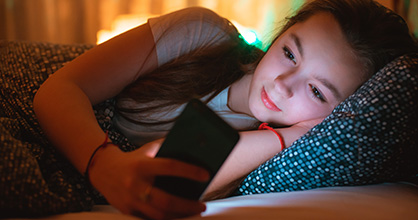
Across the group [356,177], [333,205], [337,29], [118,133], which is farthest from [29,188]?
[337,29]

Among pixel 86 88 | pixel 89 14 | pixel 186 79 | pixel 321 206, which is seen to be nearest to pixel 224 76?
pixel 186 79

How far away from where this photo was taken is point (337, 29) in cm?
88

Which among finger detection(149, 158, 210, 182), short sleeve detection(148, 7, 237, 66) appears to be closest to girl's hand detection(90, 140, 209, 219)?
finger detection(149, 158, 210, 182)

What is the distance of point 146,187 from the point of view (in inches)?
20.1

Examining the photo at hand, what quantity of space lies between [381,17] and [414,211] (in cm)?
48

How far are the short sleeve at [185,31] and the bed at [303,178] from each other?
255mm

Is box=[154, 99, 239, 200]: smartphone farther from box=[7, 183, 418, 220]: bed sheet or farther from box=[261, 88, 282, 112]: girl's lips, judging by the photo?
box=[261, 88, 282, 112]: girl's lips

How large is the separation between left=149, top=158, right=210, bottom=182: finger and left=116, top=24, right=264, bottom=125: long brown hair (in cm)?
42

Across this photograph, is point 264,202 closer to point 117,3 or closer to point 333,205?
point 333,205

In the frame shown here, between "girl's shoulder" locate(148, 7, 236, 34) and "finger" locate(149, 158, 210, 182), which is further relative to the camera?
"girl's shoulder" locate(148, 7, 236, 34)

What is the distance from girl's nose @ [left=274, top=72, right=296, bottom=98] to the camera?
33.9 inches

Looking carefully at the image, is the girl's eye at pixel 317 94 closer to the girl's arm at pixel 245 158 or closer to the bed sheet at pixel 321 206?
the girl's arm at pixel 245 158

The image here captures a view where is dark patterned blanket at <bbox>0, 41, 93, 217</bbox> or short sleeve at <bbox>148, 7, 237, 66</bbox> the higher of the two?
short sleeve at <bbox>148, 7, 237, 66</bbox>

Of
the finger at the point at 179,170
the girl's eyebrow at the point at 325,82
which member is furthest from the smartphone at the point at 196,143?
the girl's eyebrow at the point at 325,82
